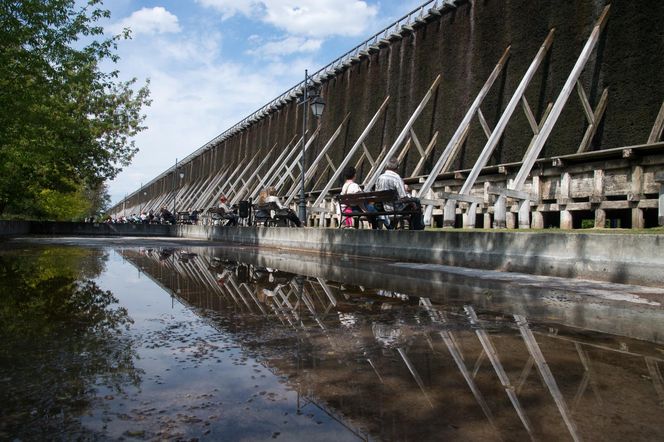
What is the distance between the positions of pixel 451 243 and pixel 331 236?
439 centimetres

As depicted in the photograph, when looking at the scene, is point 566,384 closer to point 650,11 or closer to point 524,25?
point 650,11

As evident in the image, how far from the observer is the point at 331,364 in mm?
2943

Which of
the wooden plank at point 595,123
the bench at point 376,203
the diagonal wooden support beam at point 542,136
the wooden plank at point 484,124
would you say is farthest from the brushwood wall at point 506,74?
the bench at point 376,203

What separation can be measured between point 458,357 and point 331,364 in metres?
0.77

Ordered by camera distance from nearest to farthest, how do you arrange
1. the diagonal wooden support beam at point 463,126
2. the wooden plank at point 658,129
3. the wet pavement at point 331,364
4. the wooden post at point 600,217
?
the wet pavement at point 331,364
the wooden plank at point 658,129
the wooden post at point 600,217
the diagonal wooden support beam at point 463,126

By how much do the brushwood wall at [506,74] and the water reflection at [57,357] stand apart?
59.4 feet

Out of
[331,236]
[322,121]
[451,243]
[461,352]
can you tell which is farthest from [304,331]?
[322,121]

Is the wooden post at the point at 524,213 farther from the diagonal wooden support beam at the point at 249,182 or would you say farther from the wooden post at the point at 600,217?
the diagonal wooden support beam at the point at 249,182

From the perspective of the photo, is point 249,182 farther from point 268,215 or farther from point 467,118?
point 467,118

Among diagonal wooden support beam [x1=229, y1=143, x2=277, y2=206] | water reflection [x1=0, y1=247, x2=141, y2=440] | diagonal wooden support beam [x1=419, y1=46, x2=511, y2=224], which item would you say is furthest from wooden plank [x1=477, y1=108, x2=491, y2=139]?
diagonal wooden support beam [x1=229, y1=143, x2=277, y2=206]

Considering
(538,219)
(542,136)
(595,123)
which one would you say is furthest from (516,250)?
(595,123)

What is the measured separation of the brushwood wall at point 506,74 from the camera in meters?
17.8

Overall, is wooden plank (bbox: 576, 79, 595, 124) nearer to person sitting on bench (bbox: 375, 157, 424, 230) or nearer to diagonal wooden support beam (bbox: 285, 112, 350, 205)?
person sitting on bench (bbox: 375, 157, 424, 230)

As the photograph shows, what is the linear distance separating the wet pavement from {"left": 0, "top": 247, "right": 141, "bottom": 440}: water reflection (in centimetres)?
1
